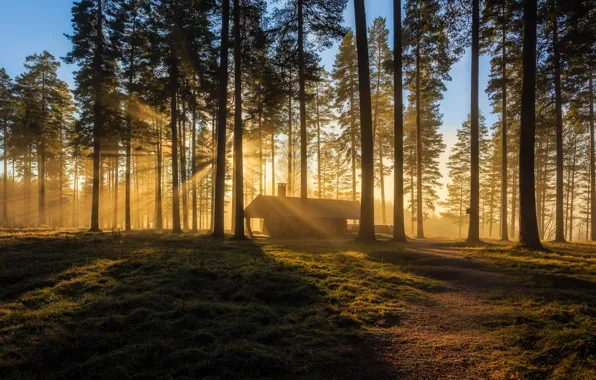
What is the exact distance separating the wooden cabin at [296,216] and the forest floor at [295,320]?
1372 cm

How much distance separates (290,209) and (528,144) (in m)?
15.2

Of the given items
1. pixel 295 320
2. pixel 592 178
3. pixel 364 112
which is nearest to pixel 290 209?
pixel 364 112

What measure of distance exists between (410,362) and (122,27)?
27.8 m

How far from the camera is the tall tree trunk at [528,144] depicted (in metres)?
11.5

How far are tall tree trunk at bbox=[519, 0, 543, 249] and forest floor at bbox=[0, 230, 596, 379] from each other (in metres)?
3.12

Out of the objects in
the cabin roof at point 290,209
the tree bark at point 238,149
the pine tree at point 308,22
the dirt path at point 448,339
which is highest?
the pine tree at point 308,22

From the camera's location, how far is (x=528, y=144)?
1180cm

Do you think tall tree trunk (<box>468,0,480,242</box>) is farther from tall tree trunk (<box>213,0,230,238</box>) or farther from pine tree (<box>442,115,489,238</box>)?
pine tree (<box>442,115,489,238</box>)

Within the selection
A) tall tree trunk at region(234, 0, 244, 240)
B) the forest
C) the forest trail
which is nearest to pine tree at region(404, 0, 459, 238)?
the forest

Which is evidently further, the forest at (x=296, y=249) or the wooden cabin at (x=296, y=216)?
the wooden cabin at (x=296, y=216)

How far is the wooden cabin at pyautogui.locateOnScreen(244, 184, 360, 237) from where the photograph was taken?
75.2 ft

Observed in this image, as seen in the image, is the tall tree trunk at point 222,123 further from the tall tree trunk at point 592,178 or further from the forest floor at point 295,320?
the tall tree trunk at point 592,178

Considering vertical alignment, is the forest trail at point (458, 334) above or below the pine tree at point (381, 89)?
below

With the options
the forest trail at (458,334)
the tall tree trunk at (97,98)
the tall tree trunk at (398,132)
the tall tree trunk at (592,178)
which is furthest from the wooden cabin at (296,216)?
the tall tree trunk at (592,178)
